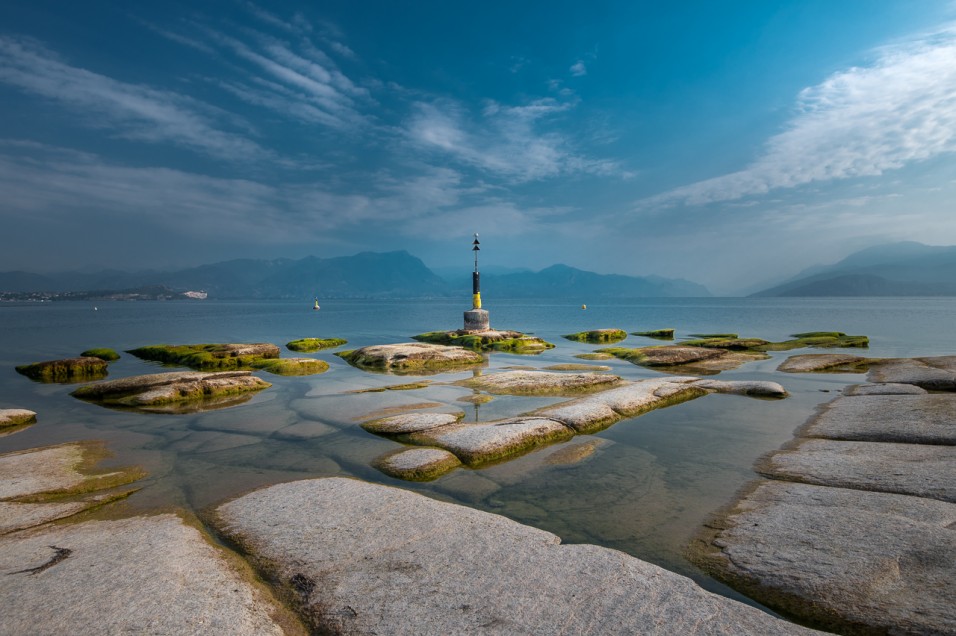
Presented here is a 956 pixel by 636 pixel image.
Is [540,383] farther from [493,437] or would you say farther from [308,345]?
[308,345]

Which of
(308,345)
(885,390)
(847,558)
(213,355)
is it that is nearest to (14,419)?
(213,355)

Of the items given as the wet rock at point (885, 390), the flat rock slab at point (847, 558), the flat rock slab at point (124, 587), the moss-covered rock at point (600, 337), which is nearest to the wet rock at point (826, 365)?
the wet rock at point (885, 390)

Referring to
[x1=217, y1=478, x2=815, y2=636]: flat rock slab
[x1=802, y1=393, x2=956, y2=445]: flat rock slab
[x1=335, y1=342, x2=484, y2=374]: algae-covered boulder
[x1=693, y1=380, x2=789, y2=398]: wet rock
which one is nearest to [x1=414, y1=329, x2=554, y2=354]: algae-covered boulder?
[x1=335, y1=342, x2=484, y2=374]: algae-covered boulder

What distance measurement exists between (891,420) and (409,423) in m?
17.0

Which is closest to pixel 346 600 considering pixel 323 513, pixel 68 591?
pixel 323 513

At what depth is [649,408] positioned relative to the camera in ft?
66.5

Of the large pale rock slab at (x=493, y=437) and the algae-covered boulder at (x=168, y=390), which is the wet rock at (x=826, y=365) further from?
the algae-covered boulder at (x=168, y=390)

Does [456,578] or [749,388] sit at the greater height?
[456,578]

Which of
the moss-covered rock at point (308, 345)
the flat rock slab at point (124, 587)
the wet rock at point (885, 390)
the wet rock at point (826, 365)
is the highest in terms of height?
the flat rock slab at point (124, 587)

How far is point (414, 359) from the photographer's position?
3622 cm

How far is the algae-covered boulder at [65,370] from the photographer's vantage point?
32188 mm

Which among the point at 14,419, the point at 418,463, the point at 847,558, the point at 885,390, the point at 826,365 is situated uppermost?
the point at 847,558

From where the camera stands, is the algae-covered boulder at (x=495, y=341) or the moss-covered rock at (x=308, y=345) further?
the moss-covered rock at (x=308, y=345)

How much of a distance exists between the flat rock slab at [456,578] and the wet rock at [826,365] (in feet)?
101
